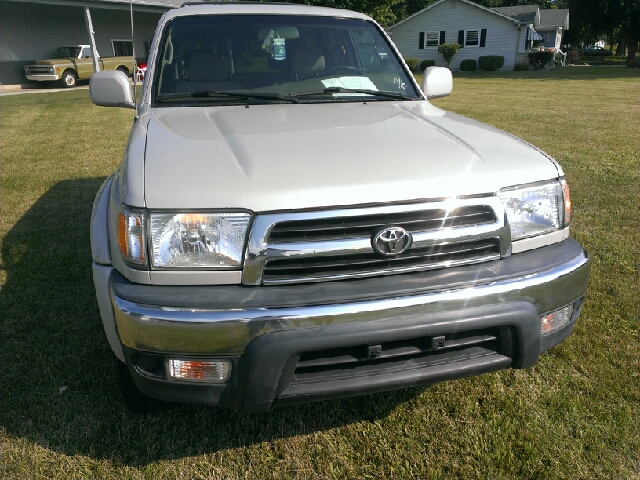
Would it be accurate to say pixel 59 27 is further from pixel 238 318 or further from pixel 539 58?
pixel 539 58

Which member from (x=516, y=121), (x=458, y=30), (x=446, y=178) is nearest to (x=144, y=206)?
(x=446, y=178)

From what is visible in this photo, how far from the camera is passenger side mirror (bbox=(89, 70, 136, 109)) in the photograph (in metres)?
2.97

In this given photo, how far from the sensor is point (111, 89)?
9.77 ft

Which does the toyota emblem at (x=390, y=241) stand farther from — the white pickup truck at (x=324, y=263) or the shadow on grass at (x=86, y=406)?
the shadow on grass at (x=86, y=406)

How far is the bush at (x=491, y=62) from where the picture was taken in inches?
1293

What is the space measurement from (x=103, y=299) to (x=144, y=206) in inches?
17.7

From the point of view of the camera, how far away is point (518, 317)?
1.85 metres

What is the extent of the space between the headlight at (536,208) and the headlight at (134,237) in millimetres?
1348

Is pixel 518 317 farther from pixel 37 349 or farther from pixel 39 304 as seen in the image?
pixel 39 304

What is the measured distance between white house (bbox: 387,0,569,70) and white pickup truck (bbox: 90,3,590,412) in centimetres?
3594

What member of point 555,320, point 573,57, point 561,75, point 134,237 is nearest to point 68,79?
point 134,237

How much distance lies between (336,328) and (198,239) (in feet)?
1.88

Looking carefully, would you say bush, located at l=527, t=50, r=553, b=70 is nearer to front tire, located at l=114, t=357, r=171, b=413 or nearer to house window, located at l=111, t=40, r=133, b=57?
house window, located at l=111, t=40, r=133, b=57

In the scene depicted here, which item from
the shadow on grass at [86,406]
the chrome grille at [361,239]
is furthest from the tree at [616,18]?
the shadow on grass at [86,406]
